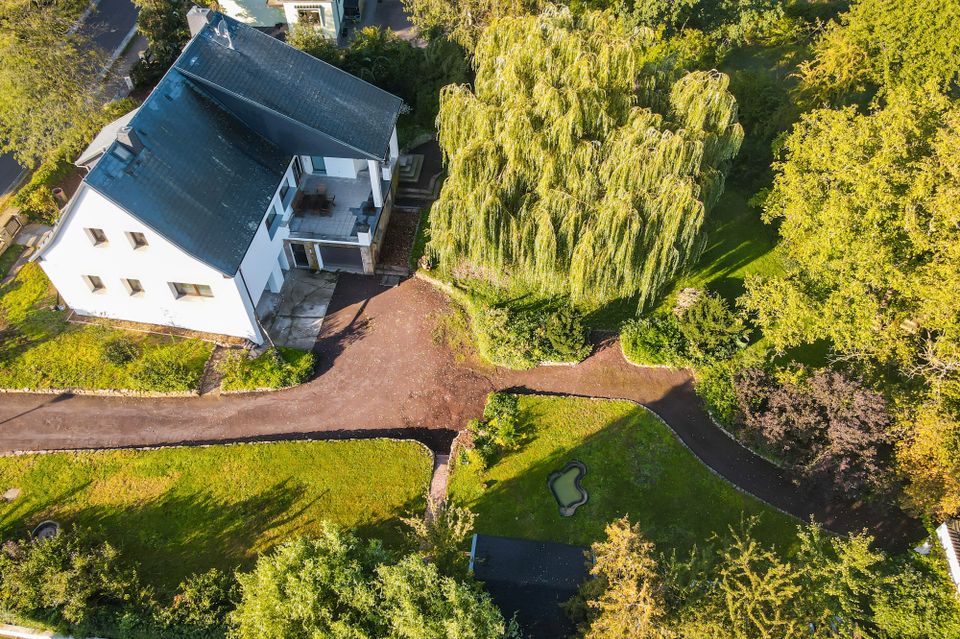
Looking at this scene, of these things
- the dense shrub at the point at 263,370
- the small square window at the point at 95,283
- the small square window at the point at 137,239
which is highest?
the small square window at the point at 137,239

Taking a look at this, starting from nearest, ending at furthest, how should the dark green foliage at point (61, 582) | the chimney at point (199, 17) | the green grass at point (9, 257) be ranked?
the dark green foliage at point (61, 582), the chimney at point (199, 17), the green grass at point (9, 257)

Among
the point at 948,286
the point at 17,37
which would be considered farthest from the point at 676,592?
the point at 17,37

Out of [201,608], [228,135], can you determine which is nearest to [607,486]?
[201,608]

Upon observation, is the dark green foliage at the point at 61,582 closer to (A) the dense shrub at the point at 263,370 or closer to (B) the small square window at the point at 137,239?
(A) the dense shrub at the point at 263,370

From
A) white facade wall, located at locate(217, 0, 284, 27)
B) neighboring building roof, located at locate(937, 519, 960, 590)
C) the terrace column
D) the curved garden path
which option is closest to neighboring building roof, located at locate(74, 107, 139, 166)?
the terrace column

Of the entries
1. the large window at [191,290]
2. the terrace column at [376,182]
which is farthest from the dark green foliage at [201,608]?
the terrace column at [376,182]

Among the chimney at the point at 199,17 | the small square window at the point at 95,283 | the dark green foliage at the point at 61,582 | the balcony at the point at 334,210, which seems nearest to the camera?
the dark green foliage at the point at 61,582
